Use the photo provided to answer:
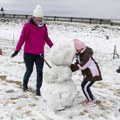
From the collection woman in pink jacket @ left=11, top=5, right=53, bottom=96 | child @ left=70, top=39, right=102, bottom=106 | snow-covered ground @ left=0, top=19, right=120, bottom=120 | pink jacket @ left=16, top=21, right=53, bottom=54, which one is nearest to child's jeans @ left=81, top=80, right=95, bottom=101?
child @ left=70, top=39, right=102, bottom=106

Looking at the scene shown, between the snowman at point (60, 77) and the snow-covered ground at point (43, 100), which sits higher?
the snowman at point (60, 77)

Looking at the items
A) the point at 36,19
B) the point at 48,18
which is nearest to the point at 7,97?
the point at 36,19

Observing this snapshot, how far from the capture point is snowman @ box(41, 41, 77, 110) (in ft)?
21.5

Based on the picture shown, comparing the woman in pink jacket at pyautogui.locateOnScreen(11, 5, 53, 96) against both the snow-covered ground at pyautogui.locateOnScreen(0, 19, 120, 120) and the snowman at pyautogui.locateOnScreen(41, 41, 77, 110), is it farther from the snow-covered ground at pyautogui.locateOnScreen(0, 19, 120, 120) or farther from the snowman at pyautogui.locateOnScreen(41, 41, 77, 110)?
the snowman at pyautogui.locateOnScreen(41, 41, 77, 110)

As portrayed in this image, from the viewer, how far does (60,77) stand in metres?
6.61

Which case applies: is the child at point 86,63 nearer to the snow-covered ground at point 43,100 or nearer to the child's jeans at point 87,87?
the child's jeans at point 87,87

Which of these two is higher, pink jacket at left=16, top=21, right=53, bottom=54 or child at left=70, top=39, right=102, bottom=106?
pink jacket at left=16, top=21, right=53, bottom=54

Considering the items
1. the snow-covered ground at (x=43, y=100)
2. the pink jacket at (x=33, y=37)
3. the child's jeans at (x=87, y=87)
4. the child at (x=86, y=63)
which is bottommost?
the snow-covered ground at (x=43, y=100)

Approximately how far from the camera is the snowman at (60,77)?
6.56 metres

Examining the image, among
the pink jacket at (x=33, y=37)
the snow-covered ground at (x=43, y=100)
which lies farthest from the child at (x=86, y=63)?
the pink jacket at (x=33, y=37)

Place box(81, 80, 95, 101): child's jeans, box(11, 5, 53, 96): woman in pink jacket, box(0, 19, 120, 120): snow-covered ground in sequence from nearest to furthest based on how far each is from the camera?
1. box(0, 19, 120, 120): snow-covered ground
2. box(81, 80, 95, 101): child's jeans
3. box(11, 5, 53, 96): woman in pink jacket

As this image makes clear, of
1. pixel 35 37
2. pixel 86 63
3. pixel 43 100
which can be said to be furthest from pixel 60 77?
pixel 35 37

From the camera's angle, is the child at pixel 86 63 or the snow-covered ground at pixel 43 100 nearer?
the snow-covered ground at pixel 43 100

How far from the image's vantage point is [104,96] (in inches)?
310
